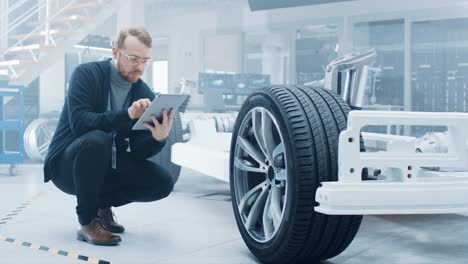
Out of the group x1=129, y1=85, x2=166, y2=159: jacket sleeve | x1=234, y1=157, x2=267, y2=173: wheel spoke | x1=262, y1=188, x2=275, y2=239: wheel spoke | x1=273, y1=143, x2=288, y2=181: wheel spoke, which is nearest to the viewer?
x1=273, y1=143, x2=288, y2=181: wheel spoke

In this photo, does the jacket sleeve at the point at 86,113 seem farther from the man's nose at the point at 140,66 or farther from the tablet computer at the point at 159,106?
the man's nose at the point at 140,66

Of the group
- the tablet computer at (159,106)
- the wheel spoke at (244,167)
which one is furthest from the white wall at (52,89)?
the wheel spoke at (244,167)

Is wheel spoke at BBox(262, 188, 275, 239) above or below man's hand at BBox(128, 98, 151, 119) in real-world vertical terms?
below

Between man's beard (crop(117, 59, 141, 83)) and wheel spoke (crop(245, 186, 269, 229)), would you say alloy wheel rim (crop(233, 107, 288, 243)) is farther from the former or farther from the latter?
man's beard (crop(117, 59, 141, 83))

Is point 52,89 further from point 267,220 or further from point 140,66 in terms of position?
point 267,220

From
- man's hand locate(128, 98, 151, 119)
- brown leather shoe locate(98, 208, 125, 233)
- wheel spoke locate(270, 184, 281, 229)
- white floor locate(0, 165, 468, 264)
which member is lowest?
white floor locate(0, 165, 468, 264)

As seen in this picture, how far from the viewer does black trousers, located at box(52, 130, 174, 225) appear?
2.77 metres

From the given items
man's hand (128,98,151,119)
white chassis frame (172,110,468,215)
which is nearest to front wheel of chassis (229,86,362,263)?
white chassis frame (172,110,468,215)

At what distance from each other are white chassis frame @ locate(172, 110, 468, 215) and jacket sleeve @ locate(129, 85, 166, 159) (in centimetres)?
121

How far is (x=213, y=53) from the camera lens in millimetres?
14641

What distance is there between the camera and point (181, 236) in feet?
10.1

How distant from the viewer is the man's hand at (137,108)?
2.65 m

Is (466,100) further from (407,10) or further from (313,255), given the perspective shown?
(313,255)

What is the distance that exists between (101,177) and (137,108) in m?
0.43
